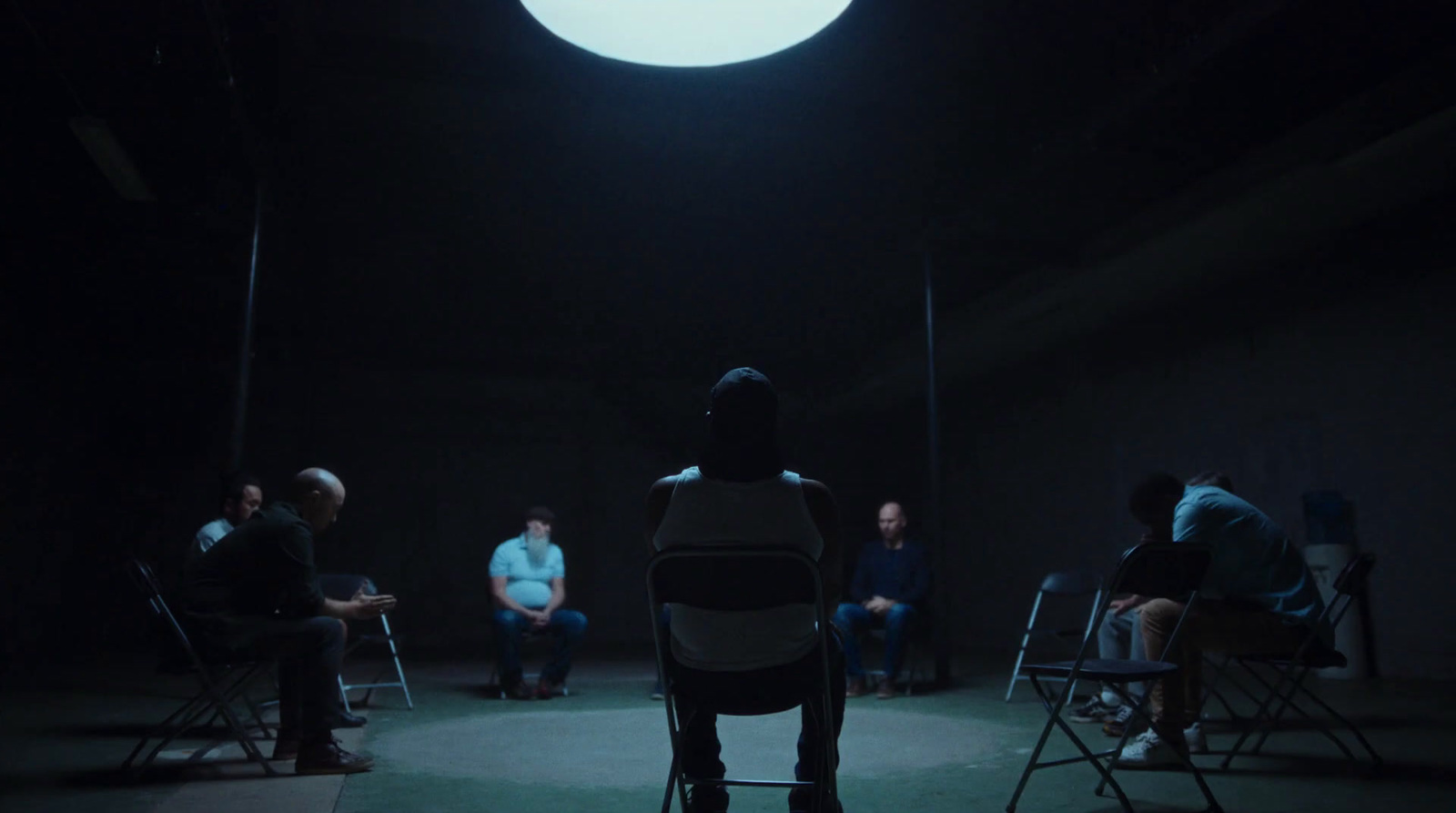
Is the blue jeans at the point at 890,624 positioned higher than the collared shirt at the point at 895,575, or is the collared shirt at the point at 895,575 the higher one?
the collared shirt at the point at 895,575

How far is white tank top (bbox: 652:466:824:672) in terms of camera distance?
209 centimetres

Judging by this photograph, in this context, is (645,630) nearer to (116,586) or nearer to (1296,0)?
(116,586)

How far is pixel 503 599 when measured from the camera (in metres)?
5.94

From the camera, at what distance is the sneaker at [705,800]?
2.26 meters

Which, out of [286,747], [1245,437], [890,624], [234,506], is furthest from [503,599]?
[1245,437]

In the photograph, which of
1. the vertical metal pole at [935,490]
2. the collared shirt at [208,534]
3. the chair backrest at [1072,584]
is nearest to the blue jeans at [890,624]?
the vertical metal pole at [935,490]

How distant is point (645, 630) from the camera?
11.0m

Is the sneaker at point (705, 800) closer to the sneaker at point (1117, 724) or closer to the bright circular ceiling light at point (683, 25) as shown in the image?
the sneaker at point (1117, 724)

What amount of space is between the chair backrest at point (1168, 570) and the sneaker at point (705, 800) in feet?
4.12

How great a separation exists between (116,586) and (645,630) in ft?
17.2

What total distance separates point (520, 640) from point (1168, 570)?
4.07m

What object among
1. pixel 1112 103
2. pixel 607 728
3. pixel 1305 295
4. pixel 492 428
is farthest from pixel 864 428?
pixel 607 728

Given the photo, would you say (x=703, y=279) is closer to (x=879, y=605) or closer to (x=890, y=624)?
(x=879, y=605)

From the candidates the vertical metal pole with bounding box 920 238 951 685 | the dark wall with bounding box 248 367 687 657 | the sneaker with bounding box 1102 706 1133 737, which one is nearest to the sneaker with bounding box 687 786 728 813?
the sneaker with bounding box 1102 706 1133 737
